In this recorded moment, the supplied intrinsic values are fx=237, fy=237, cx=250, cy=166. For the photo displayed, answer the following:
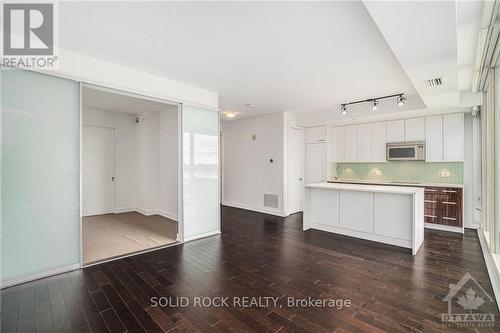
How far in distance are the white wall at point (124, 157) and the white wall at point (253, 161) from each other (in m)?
2.69

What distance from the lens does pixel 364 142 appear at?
612 centimetres

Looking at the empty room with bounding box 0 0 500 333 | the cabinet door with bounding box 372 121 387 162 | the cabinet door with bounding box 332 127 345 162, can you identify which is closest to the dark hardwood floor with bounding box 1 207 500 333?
the empty room with bounding box 0 0 500 333

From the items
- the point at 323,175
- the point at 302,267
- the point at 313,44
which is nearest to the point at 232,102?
the point at 313,44

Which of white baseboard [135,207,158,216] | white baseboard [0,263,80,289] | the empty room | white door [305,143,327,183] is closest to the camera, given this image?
the empty room

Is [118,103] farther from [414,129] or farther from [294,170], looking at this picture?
[414,129]

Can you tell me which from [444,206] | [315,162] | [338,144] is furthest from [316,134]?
[444,206]

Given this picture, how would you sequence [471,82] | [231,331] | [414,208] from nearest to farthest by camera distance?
1. [231,331]
2. [414,208]
3. [471,82]

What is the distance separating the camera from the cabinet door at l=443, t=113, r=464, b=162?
4.85 metres

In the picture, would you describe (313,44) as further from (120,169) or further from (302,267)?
(120,169)

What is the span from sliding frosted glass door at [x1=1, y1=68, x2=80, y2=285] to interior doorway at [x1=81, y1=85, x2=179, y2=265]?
2.13m

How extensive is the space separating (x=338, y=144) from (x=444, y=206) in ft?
8.94

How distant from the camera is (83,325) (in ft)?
6.54

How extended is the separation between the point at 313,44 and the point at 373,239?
3.31 metres

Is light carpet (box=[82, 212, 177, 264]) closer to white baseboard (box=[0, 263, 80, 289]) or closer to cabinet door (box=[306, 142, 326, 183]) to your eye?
white baseboard (box=[0, 263, 80, 289])
